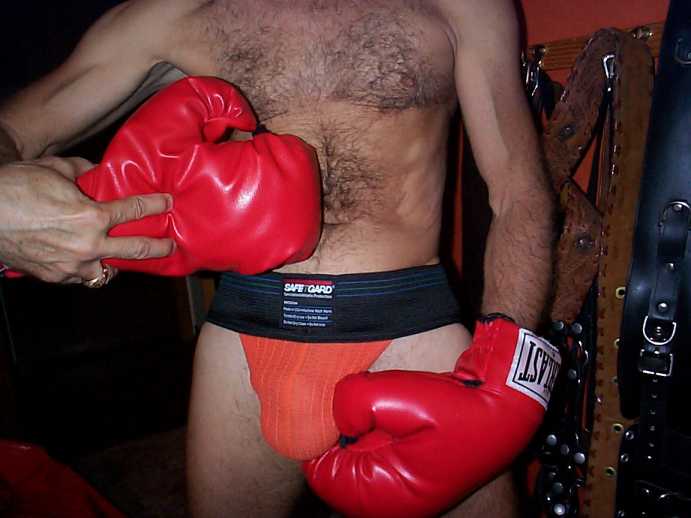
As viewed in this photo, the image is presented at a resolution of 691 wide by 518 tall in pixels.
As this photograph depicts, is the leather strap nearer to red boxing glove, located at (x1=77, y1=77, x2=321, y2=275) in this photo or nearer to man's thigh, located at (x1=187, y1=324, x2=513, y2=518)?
man's thigh, located at (x1=187, y1=324, x2=513, y2=518)

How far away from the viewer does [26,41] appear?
2.82 meters

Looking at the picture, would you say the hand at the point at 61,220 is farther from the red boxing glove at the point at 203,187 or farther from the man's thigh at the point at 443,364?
the man's thigh at the point at 443,364

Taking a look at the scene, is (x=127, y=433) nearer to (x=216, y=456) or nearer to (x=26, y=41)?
(x=216, y=456)

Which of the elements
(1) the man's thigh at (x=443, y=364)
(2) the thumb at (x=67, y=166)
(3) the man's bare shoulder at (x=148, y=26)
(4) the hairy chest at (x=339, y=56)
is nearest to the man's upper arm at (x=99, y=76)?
(3) the man's bare shoulder at (x=148, y=26)

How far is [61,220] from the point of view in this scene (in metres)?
0.64

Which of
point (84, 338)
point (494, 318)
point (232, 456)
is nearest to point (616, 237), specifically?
point (494, 318)

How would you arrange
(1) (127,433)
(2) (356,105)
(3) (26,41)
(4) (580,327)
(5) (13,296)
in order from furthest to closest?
(5) (13,296), (3) (26,41), (1) (127,433), (4) (580,327), (2) (356,105)

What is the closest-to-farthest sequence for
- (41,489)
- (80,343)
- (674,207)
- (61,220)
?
(61,220) < (674,207) < (41,489) < (80,343)

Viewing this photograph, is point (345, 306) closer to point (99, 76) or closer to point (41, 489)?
point (99, 76)

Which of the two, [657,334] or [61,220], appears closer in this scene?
[61,220]

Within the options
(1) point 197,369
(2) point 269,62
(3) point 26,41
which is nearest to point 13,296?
(3) point 26,41

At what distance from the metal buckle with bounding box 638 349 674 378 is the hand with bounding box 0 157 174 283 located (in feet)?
2.45

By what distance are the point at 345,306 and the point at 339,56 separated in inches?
17.1

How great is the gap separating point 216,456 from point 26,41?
2.92 metres
